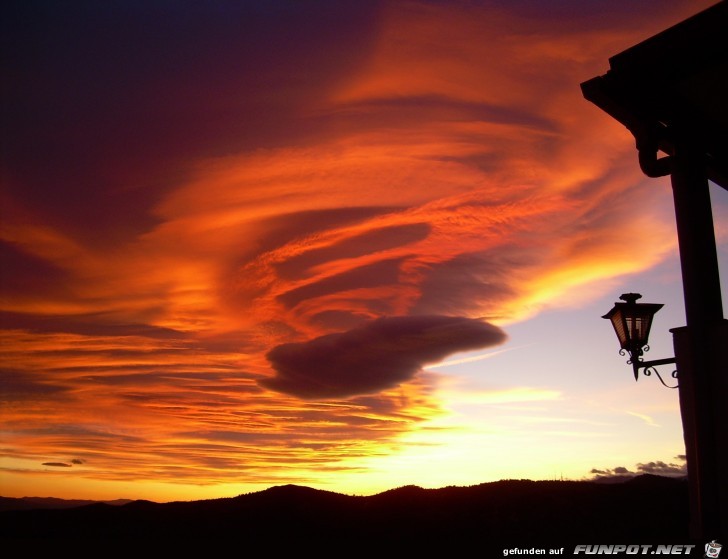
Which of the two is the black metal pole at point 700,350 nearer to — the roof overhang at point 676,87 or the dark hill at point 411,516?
the roof overhang at point 676,87

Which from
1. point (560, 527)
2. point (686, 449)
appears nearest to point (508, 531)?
point (560, 527)

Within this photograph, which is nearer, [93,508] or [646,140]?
[646,140]

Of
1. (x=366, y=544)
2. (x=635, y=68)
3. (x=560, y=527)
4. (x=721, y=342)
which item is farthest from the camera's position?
(x=366, y=544)

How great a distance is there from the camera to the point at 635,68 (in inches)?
199

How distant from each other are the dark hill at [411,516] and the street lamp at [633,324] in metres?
9.70

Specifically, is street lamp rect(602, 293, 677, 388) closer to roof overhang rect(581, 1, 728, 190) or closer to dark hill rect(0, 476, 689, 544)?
roof overhang rect(581, 1, 728, 190)

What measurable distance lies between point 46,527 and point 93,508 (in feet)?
4.92

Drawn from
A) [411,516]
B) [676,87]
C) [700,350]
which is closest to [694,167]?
[676,87]

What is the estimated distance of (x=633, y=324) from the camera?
303 inches

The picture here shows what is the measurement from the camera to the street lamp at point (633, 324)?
7.60 m

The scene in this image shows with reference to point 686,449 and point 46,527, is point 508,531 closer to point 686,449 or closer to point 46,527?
point 686,449

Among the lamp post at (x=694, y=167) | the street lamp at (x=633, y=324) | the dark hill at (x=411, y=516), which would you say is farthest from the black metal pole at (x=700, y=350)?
the dark hill at (x=411, y=516)

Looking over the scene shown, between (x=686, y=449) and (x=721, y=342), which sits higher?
(x=721, y=342)

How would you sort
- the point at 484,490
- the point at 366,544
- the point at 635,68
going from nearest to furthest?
1. the point at 635,68
2. the point at 366,544
3. the point at 484,490
